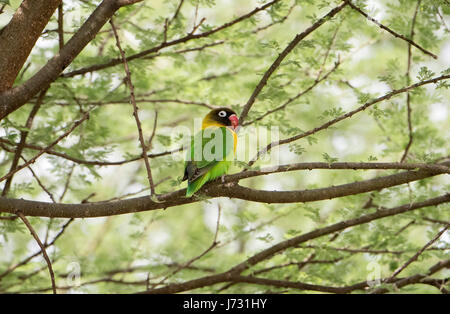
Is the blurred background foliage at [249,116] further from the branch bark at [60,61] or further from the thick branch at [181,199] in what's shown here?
the branch bark at [60,61]

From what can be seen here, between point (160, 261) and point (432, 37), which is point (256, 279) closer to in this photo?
point (160, 261)

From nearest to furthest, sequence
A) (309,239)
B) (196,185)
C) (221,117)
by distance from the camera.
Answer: (196,185)
(309,239)
(221,117)

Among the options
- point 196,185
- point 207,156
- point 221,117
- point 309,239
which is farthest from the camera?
point 221,117

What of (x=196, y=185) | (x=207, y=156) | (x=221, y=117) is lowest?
(x=196, y=185)

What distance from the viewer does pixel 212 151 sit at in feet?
15.6

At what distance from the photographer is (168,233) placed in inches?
498

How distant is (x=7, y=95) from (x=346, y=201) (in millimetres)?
3224

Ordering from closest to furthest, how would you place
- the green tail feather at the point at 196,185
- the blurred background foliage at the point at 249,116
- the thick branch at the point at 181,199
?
the thick branch at the point at 181,199
the green tail feather at the point at 196,185
the blurred background foliage at the point at 249,116

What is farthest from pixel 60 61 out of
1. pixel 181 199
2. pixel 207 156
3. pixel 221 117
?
pixel 221 117

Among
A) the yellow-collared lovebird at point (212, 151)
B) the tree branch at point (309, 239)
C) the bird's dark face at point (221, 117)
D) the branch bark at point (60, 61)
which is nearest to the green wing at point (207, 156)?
the yellow-collared lovebird at point (212, 151)

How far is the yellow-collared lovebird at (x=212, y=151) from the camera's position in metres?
4.31

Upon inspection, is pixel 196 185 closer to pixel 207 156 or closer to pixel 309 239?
pixel 207 156

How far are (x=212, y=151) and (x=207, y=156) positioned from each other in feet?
0.50
